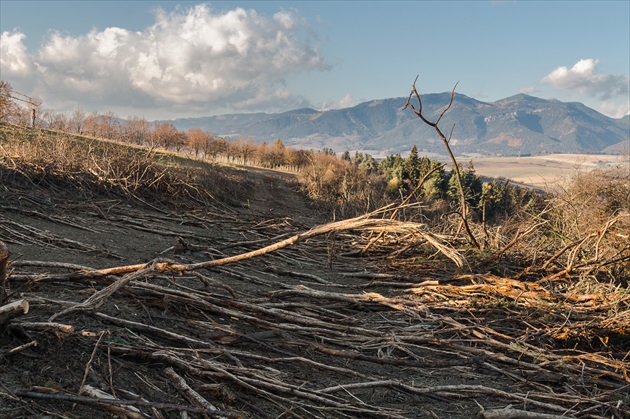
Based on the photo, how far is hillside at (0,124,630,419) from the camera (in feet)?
7.26

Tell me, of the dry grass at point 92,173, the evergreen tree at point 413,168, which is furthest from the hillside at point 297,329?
the evergreen tree at point 413,168

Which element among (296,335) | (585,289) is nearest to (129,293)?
(296,335)

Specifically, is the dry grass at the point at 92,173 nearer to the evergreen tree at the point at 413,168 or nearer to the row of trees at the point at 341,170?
the row of trees at the point at 341,170

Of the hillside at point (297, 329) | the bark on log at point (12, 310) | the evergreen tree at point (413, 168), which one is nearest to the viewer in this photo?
the bark on log at point (12, 310)

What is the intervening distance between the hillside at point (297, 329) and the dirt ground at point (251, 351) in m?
0.01

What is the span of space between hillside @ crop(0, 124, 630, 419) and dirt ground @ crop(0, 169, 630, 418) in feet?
0.04

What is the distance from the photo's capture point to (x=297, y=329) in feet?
11.3

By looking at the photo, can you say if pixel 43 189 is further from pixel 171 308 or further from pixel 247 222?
pixel 171 308

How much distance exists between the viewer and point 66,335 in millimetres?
2264

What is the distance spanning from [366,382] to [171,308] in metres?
1.55

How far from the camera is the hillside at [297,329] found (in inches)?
87.1

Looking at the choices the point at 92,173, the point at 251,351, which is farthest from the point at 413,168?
the point at 251,351

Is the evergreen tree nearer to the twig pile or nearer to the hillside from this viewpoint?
the hillside

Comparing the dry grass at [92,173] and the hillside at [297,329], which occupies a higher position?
the dry grass at [92,173]
